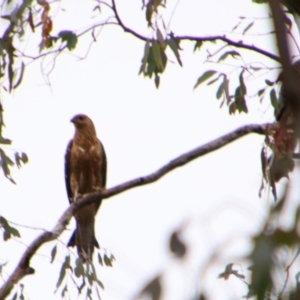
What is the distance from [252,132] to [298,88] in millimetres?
2899

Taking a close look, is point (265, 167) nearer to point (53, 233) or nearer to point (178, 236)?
point (53, 233)

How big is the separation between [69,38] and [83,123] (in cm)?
275

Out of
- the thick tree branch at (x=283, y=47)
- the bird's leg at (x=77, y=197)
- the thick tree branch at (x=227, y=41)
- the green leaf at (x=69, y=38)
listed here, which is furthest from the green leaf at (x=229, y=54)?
the thick tree branch at (x=283, y=47)

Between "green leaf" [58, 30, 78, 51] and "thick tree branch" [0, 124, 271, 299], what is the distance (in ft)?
3.92

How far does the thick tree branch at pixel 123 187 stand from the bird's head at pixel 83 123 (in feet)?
10.9

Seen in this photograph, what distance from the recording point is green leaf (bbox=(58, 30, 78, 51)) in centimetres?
548

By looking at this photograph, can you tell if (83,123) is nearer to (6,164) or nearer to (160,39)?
(6,164)

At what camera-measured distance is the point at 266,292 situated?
1569 millimetres

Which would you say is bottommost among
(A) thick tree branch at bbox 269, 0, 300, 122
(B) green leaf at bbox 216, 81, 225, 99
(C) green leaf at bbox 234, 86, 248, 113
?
(C) green leaf at bbox 234, 86, 248, 113

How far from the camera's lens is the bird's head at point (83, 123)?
8203 mm

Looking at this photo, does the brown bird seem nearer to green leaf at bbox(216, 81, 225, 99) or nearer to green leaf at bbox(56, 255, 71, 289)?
green leaf at bbox(216, 81, 225, 99)

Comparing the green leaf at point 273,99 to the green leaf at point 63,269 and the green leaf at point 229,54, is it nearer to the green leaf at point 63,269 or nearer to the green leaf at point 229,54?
the green leaf at point 229,54

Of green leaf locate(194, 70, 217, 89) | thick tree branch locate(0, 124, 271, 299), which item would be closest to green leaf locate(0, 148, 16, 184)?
thick tree branch locate(0, 124, 271, 299)

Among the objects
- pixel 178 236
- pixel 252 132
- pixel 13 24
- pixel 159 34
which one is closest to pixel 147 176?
pixel 252 132
